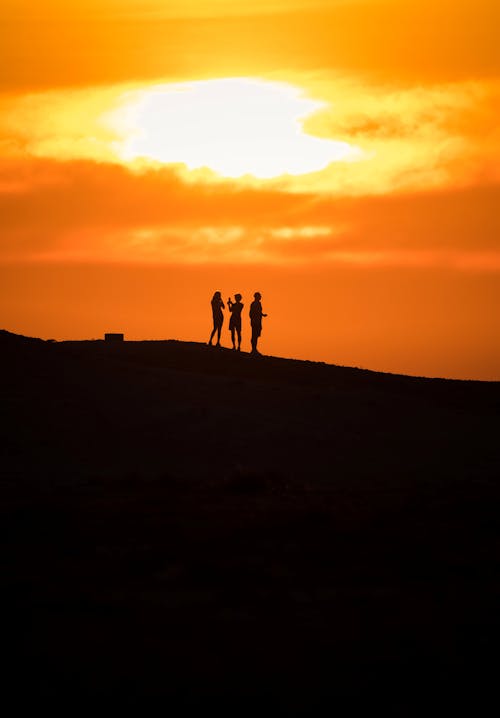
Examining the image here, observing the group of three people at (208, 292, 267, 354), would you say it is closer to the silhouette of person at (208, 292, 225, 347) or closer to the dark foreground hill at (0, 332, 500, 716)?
the silhouette of person at (208, 292, 225, 347)

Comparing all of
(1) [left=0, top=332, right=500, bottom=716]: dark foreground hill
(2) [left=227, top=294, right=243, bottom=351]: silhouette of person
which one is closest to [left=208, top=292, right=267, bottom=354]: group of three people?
(2) [left=227, top=294, right=243, bottom=351]: silhouette of person

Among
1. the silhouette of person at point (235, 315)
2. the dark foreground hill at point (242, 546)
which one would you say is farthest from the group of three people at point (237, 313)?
the dark foreground hill at point (242, 546)

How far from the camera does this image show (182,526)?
17859 mm

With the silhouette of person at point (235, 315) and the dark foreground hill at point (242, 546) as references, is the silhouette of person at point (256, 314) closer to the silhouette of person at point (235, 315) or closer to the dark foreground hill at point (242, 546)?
the silhouette of person at point (235, 315)

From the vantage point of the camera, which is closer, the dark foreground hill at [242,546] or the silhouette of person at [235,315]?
the dark foreground hill at [242,546]

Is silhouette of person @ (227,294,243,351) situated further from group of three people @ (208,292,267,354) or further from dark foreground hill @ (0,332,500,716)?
dark foreground hill @ (0,332,500,716)

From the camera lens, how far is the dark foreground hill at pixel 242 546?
1110 centimetres

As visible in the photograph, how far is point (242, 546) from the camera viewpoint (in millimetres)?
16500

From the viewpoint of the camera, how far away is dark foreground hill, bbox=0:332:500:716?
1110cm

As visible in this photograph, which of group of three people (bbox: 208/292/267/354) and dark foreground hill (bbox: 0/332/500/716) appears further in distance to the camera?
group of three people (bbox: 208/292/267/354)

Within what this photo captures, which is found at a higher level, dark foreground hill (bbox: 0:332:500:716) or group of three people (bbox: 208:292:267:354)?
group of three people (bbox: 208:292:267:354)

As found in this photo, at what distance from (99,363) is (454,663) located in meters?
25.6

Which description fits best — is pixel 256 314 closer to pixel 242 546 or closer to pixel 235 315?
pixel 235 315

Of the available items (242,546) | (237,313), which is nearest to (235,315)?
(237,313)
